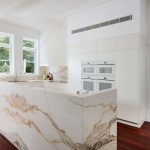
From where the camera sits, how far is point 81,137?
4.61 feet

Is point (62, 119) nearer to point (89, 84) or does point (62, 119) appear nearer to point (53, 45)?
point (89, 84)

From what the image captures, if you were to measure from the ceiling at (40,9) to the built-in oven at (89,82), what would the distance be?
1861 millimetres

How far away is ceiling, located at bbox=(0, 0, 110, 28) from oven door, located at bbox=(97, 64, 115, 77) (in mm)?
1561

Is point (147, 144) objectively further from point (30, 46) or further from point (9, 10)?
point (30, 46)

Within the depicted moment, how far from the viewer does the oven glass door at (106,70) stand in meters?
3.50

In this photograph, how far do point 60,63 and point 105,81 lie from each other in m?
2.16

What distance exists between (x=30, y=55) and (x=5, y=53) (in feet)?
3.25

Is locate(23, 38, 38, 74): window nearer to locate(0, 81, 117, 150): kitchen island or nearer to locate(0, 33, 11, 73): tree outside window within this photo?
locate(0, 33, 11, 73): tree outside window

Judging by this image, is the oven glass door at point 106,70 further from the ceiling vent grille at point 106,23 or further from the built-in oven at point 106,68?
the ceiling vent grille at point 106,23

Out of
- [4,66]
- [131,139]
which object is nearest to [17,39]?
[4,66]

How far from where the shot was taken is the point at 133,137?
2744mm

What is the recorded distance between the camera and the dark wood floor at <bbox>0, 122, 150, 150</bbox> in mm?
2430

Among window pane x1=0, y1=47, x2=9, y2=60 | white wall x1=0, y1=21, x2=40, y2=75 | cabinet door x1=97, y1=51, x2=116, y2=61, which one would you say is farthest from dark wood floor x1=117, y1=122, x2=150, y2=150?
window pane x1=0, y1=47, x2=9, y2=60

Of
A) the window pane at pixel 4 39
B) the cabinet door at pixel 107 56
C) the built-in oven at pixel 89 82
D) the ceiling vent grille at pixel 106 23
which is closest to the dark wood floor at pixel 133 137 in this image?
the built-in oven at pixel 89 82
